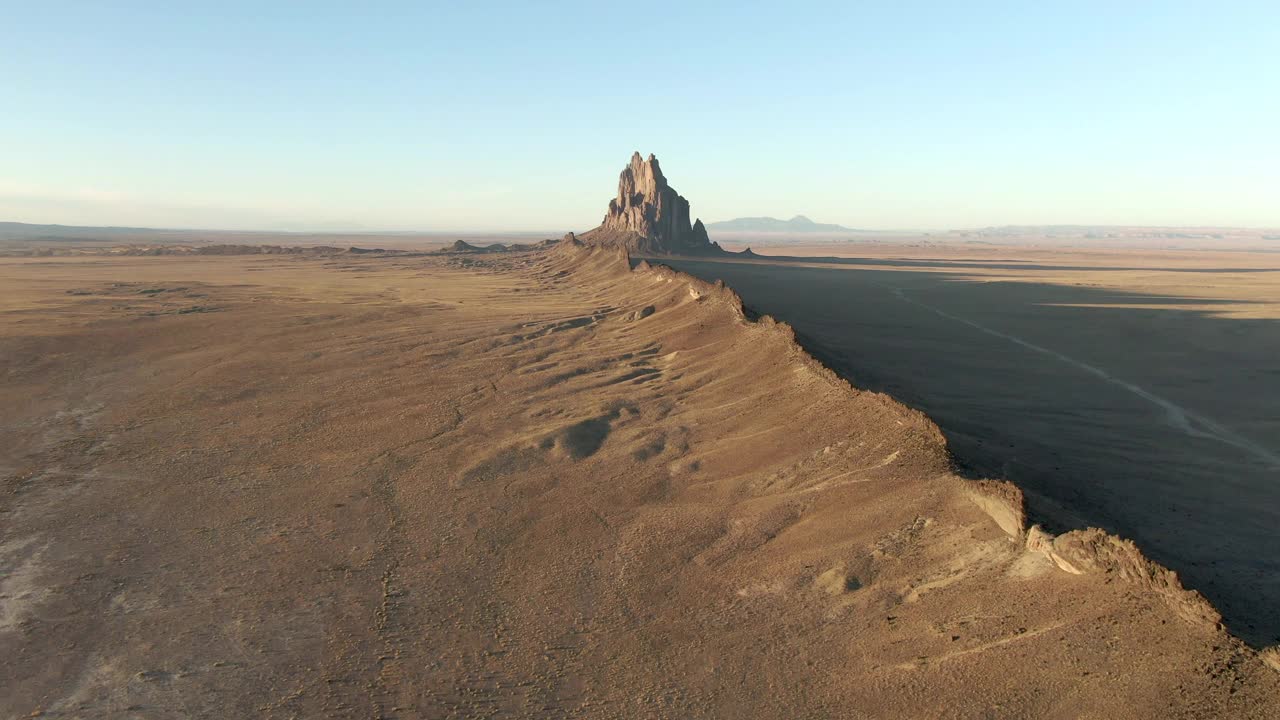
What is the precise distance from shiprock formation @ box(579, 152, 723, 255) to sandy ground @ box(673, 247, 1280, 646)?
53.6 meters

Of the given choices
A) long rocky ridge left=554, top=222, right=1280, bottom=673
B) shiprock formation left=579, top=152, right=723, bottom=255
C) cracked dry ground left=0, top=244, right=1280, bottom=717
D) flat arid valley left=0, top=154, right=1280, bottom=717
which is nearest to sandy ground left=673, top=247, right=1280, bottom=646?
flat arid valley left=0, top=154, right=1280, bottom=717

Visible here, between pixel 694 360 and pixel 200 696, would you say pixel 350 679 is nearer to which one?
pixel 200 696

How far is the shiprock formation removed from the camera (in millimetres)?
102688

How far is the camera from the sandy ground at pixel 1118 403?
39.0ft

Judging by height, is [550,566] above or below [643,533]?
below

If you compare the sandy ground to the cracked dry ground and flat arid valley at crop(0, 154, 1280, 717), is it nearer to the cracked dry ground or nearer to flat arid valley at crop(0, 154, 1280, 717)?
flat arid valley at crop(0, 154, 1280, 717)

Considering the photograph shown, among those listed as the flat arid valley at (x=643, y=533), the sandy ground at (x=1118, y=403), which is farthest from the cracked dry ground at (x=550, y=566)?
the sandy ground at (x=1118, y=403)

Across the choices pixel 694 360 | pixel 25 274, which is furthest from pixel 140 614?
pixel 25 274

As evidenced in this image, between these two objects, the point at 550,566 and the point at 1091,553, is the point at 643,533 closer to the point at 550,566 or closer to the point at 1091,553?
the point at 550,566

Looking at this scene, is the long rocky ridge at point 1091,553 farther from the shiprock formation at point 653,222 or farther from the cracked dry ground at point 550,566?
the shiprock formation at point 653,222

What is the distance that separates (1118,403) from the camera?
21.3 meters

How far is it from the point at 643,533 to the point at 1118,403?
16066mm

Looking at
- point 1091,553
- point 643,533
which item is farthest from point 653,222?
Result: point 1091,553

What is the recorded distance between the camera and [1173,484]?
14.5m
